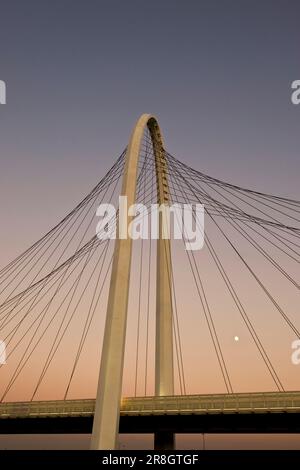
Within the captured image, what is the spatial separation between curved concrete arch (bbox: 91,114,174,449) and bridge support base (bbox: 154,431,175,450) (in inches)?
211

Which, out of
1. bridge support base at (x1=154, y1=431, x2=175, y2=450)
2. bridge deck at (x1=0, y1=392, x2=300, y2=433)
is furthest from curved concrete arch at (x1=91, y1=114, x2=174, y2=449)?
bridge support base at (x1=154, y1=431, x2=175, y2=450)

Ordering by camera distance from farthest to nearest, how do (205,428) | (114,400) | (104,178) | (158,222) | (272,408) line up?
(104,178)
(158,222)
(205,428)
(272,408)
(114,400)

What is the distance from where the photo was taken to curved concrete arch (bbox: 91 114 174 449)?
2555 cm

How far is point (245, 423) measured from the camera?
31.6 meters

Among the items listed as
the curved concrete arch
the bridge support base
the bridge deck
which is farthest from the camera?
the bridge support base

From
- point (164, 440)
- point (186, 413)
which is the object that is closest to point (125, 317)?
point (186, 413)

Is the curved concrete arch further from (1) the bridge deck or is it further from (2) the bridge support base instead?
(2) the bridge support base

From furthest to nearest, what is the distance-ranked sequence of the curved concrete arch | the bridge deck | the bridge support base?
the bridge support base, the bridge deck, the curved concrete arch

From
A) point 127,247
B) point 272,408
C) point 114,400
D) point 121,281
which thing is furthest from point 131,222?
point 272,408

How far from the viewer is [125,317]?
28.3m

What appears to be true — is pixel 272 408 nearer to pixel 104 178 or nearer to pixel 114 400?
pixel 114 400

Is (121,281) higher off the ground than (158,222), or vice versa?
(158,222)
